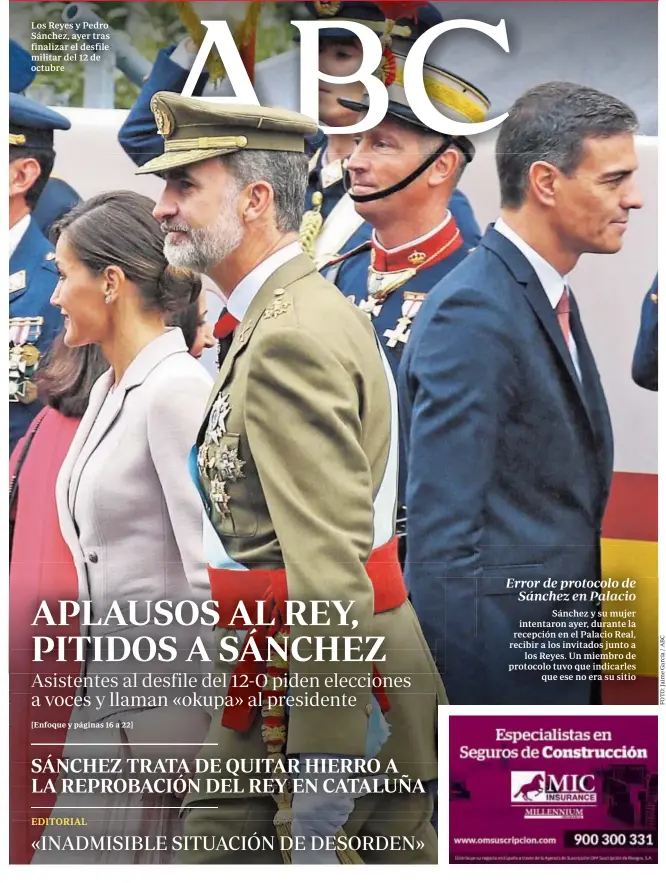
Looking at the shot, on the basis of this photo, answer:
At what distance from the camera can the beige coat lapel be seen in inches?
145

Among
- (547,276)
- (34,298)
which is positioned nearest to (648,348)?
(547,276)

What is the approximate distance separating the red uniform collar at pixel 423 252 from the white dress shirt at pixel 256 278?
283 mm

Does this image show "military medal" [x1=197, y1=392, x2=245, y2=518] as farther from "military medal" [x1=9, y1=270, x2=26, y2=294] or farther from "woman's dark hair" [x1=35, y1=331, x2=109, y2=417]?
"military medal" [x1=9, y1=270, x2=26, y2=294]

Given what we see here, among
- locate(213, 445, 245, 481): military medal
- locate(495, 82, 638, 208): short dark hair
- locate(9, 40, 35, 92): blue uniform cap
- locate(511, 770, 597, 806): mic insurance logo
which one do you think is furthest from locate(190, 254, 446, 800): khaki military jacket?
locate(9, 40, 35, 92): blue uniform cap

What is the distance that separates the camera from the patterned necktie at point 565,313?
3.93m

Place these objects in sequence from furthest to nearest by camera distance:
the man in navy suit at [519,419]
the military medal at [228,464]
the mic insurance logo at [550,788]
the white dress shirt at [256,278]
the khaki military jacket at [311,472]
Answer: the mic insurance logo at [550,788], the man in navy suit at [519,419], the white dress shirt at [256,278], the military medal at [228,464], the khaki military jacket at [311,472]

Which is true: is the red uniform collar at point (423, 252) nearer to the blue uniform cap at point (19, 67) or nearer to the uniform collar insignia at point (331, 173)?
the uniform collar insignia at point (331, 173)

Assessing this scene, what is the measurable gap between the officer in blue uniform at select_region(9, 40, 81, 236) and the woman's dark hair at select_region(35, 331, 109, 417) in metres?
0.42

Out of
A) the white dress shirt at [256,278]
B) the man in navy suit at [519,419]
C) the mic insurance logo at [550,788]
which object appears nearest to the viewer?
the white dress shirt at [256,278]

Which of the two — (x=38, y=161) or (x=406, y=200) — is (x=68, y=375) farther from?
(x=406, y=200)

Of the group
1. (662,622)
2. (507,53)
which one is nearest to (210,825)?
(662,622)

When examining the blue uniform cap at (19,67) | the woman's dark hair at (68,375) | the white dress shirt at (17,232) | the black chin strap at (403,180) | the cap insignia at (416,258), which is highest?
the blue uniform cap at (19,67)

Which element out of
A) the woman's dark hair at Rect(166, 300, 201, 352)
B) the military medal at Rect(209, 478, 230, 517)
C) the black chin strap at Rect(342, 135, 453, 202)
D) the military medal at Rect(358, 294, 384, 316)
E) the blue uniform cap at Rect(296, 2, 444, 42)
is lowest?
the military medal at Rect(209, 478, 230, 517)

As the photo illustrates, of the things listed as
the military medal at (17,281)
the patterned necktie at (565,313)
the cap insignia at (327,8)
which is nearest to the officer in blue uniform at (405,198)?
the cap insignia at (327,8)
